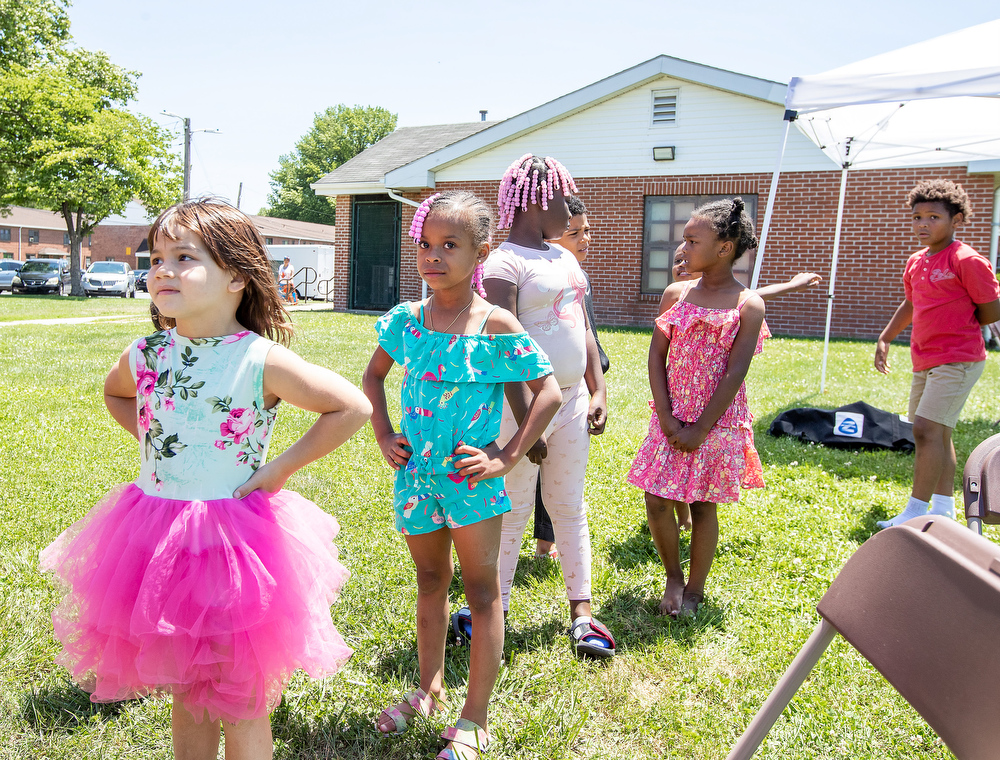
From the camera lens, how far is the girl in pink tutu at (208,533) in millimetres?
1745

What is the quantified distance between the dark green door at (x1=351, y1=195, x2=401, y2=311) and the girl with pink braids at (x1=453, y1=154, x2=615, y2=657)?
54.3 feet

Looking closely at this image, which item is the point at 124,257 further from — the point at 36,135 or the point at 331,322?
the point at 331,322

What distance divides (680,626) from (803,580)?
2.98 ft

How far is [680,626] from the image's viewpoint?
123 inches

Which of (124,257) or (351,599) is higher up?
(124,257)

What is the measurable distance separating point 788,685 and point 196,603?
1.35m

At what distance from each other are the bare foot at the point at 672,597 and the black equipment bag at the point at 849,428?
142 inches

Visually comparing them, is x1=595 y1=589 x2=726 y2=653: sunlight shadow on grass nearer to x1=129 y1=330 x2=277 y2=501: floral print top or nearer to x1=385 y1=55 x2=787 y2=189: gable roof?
x1=129 y1=330 x2=277 y2=501: floral print top

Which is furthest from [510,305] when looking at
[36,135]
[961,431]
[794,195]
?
[36,135]

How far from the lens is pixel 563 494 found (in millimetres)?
2971

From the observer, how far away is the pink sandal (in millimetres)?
2354

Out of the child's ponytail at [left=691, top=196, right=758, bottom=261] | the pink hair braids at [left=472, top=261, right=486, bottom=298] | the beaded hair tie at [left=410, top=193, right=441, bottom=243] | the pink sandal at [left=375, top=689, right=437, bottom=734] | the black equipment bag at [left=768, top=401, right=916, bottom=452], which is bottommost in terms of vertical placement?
the pink sandal at [left=375, top=689, right=437, bottom=734]

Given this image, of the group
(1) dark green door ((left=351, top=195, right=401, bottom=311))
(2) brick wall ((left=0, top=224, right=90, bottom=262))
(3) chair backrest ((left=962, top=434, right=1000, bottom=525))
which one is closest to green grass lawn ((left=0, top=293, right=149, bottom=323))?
(1) dark green door ((left=351, top=195, right=401, bottom=311))

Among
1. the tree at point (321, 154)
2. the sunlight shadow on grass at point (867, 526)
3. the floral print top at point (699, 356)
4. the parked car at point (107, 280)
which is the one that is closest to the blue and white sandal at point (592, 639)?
the floral print top at point (699, 356)
